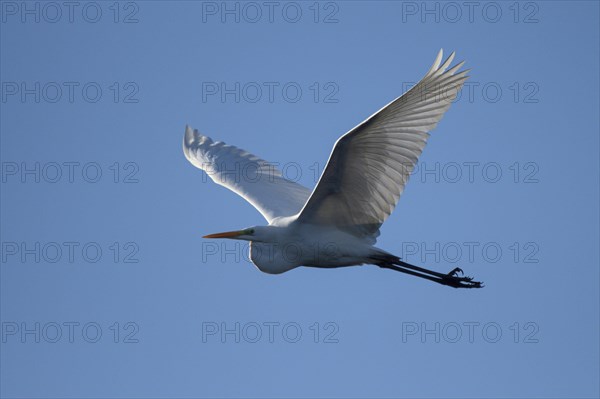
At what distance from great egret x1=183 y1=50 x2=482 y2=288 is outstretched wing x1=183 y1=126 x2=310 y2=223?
0.01 meters

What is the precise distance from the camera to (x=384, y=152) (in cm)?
855

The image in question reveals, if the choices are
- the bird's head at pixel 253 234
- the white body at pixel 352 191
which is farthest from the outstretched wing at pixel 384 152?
the bird's head at pixel 253 234

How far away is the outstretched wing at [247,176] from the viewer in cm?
1114

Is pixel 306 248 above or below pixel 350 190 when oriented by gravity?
below

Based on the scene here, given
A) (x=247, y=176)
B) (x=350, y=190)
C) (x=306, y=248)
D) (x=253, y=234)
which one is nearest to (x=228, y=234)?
(x=253, y=234)

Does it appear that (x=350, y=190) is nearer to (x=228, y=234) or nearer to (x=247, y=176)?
(x=228, y=234)

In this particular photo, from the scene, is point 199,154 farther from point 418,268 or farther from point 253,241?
point 418,268

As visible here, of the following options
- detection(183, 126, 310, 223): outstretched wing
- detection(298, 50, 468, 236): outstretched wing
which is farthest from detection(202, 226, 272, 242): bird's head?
detection(183, 126, 310, 223): outstretched wing

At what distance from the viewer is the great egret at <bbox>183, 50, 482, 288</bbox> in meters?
8.27

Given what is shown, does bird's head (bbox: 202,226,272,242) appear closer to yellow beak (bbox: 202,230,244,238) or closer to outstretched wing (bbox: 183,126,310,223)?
yellow beak (bbox: 202,230,244,238)

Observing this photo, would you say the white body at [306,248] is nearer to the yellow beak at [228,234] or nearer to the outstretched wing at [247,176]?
the yellow beak at [228,234]

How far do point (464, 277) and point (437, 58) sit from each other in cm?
355

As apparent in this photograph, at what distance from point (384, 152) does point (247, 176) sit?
3716 millimetres

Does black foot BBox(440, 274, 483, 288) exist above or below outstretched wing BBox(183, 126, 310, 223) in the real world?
below
